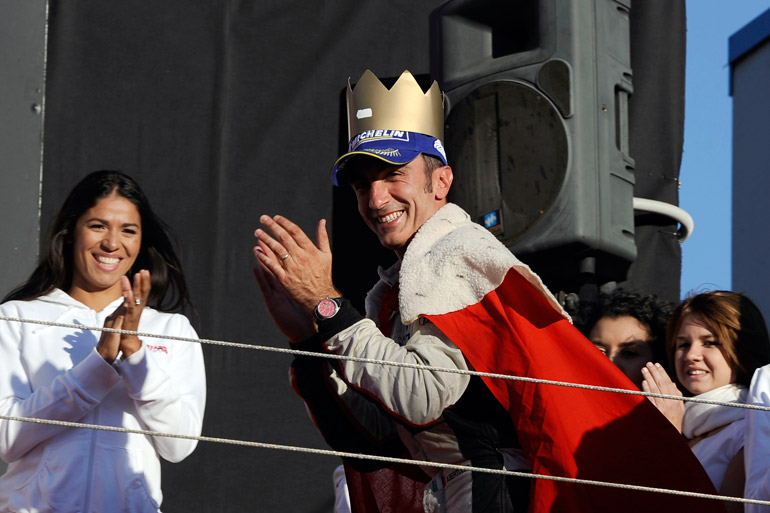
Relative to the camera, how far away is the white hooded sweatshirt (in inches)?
93.3

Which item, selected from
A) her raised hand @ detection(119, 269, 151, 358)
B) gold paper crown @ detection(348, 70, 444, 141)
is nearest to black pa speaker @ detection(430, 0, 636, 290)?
gold paper crown @ detection(348, 70, 444, 141)

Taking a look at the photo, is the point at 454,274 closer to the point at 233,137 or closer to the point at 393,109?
the point at 393,109

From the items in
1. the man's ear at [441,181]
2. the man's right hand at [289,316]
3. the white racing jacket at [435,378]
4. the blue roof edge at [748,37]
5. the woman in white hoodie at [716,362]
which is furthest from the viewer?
the blue roof edge at [748,37]

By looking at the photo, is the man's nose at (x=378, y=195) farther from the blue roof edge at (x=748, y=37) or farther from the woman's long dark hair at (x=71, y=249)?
the blue roof edge at (x=748, y=37)

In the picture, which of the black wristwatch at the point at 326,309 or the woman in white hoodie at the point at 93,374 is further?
the woman in white hoodie at the point at 93,374

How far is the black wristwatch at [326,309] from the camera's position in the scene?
1999 millimetres

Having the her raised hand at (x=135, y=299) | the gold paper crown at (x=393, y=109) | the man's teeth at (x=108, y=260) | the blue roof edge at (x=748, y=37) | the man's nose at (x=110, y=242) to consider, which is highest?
the blue roof edge at (x=748, y=37)

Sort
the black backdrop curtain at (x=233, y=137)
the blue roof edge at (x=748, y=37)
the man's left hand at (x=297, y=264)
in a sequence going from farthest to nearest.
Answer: the blue roof edge at (x=748, y=37) → the black backdrop curtain at (x=233, y=137) → the man's left hand at (x=297, y=264)

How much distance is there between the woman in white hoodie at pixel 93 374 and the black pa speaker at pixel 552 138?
1.00 m

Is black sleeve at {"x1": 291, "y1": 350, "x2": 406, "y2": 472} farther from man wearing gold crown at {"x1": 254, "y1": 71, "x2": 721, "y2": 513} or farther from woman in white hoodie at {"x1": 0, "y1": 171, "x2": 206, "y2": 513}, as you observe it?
woman in white hoodie at {"x1": 0, "y1": 171, "x2": 206, "y2": 513}

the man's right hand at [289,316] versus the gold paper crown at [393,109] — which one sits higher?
the gold paper crown at [393,109]

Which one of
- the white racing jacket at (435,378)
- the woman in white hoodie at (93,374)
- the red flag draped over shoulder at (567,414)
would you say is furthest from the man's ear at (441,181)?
the woman in white hoodie at (93,374)

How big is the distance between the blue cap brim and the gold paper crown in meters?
0.03

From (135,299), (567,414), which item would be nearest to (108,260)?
(135,299)
